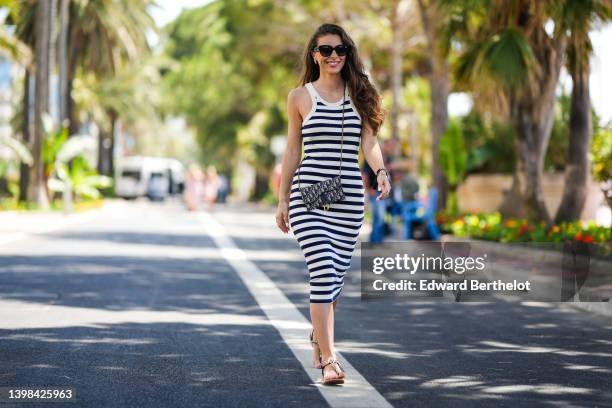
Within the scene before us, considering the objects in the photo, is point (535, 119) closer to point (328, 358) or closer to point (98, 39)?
point (328, 358)

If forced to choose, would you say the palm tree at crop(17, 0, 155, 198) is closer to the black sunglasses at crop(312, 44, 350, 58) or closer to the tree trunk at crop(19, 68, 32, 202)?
the tree trunk at crop(19, 68, 32, 202)

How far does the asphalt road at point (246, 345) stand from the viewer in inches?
234

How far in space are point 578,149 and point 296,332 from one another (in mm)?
9514

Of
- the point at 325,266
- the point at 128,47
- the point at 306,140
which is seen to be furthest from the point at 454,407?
the point at 128,47

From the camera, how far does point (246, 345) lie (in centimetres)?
761

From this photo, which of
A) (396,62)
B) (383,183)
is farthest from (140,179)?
(383,183)

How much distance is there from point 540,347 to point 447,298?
133 inches

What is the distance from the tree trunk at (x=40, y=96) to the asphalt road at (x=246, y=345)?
18691 mm

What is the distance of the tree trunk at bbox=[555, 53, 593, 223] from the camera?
54.5 feet

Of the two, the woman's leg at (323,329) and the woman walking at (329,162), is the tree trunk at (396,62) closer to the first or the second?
the woman walking at (329,162)

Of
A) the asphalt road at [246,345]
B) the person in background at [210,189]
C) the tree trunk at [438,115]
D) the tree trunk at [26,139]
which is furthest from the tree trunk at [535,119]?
the person in background at [210,189]

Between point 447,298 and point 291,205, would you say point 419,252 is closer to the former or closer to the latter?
point 447,298

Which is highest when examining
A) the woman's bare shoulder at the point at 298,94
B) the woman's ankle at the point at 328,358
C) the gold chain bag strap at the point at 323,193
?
the woman's bare shoulder at the point at 298,94

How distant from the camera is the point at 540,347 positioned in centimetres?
796
